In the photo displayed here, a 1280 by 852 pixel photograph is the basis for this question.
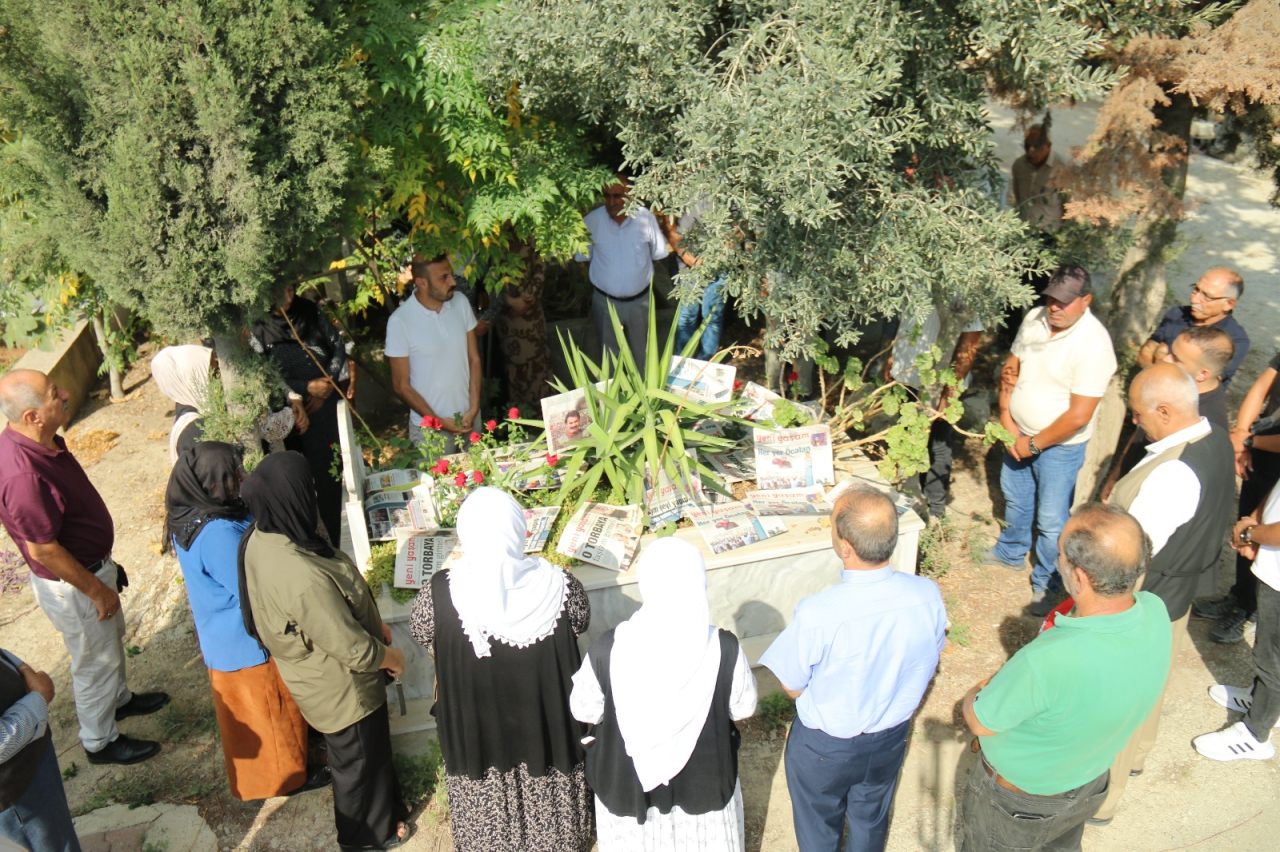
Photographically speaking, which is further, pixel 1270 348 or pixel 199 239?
pixel 1270 348

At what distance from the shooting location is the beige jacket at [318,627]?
3041mm

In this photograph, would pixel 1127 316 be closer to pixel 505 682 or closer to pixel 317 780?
pixel 505 682

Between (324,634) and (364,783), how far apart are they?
0.73 m

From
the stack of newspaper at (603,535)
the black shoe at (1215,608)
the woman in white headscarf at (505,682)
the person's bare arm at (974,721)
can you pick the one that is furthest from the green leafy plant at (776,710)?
the black shoe at (1215,608)

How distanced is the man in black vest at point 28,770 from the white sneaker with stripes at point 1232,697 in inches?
188

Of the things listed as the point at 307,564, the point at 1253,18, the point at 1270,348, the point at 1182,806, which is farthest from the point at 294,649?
the point at 1270,348

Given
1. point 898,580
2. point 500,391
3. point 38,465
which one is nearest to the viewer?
point 898,580

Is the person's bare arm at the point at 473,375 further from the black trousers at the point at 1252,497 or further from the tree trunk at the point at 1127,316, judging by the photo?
the black trousers at the point at 1252,497

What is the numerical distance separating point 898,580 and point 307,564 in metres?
1.92

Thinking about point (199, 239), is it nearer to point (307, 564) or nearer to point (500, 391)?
point (307, 564)

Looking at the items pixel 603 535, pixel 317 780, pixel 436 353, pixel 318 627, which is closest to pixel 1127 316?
pixel 603 535

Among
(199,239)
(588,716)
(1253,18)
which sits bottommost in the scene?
(588,716)

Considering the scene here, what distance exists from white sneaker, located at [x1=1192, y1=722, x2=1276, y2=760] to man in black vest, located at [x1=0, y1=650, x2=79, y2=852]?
4.50 metres

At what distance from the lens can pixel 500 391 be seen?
6645 millimetres
